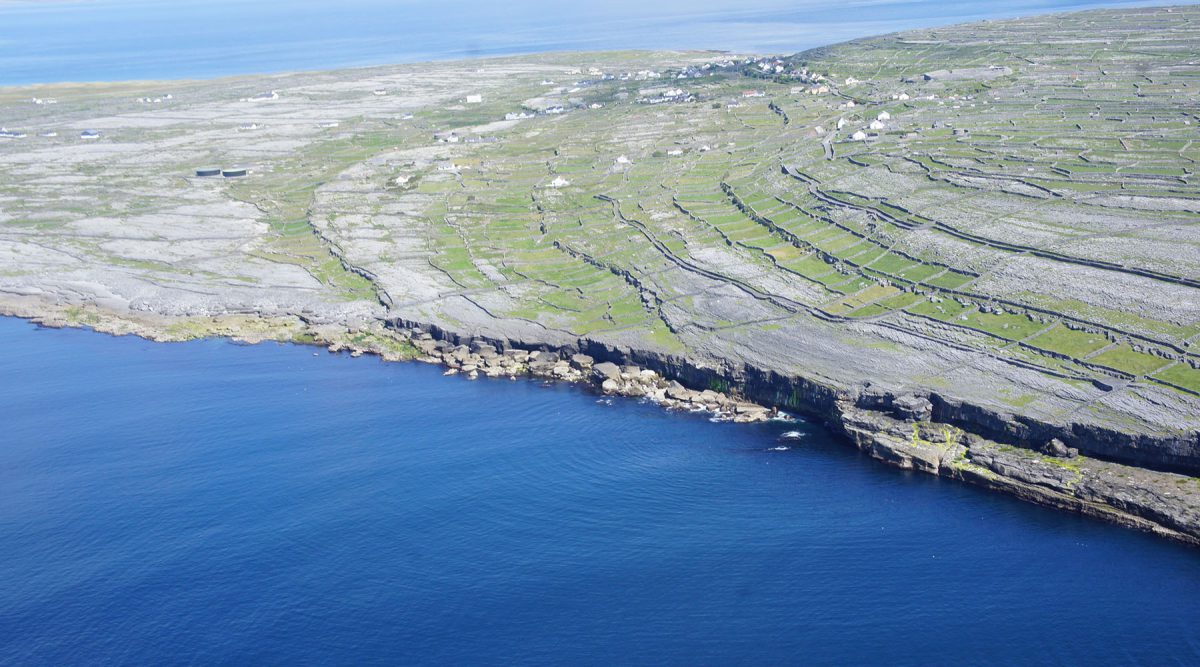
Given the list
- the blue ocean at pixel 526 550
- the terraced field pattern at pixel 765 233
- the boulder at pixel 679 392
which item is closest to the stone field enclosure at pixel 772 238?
the terraced field pattern at pixel 765 233

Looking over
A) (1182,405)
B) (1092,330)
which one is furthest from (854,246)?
(1182,405)

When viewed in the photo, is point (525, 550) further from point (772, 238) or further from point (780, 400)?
point (772, 238)

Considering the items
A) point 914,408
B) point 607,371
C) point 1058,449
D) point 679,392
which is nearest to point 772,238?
point 607,371

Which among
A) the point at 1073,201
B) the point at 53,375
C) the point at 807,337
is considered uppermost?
the point at 1073,201

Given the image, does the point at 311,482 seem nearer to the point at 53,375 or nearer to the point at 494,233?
the point at 53,375

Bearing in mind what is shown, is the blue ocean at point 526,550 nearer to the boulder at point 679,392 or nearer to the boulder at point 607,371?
the boulder at point 679,392

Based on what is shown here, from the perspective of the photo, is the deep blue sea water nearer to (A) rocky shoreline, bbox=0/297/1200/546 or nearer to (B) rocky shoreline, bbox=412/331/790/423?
(A) rocky shoreline, bbox=0/297/1200/546

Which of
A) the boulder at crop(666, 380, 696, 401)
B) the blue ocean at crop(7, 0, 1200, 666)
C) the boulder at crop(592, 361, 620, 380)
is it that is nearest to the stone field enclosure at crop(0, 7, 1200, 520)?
the boulder at crop(592, 361, 620, 380)
